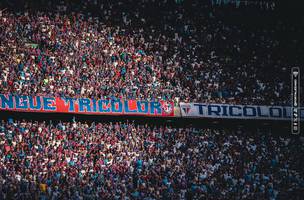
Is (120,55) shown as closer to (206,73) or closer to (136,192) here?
(206,73)

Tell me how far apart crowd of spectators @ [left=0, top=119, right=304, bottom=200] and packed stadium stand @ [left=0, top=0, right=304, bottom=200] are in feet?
0.19

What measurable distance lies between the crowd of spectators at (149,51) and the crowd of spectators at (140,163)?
2.31 m

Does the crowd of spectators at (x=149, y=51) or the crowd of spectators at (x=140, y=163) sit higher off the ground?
the crowd of spectators at (x=149, y=51)

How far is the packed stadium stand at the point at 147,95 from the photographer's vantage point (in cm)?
2714

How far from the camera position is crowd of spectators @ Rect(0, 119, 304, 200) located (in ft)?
85.6

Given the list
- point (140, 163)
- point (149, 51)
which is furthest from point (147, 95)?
point (140, 163)

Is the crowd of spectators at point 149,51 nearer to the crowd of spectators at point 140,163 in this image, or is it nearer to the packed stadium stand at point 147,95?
the packed stadium stand at point 147,95

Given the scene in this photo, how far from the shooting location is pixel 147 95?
3159 centimetres

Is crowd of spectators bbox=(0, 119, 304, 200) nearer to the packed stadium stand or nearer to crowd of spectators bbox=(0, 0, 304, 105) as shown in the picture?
the packed stadium stand

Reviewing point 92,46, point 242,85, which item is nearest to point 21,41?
point 92,46

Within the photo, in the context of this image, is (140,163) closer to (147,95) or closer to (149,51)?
(147,95)

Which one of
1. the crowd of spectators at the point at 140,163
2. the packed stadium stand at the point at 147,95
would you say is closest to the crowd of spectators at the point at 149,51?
the packed stadium stand at the point at 147,95

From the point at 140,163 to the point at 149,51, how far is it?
8213 millimetres

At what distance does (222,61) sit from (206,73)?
1643mm
